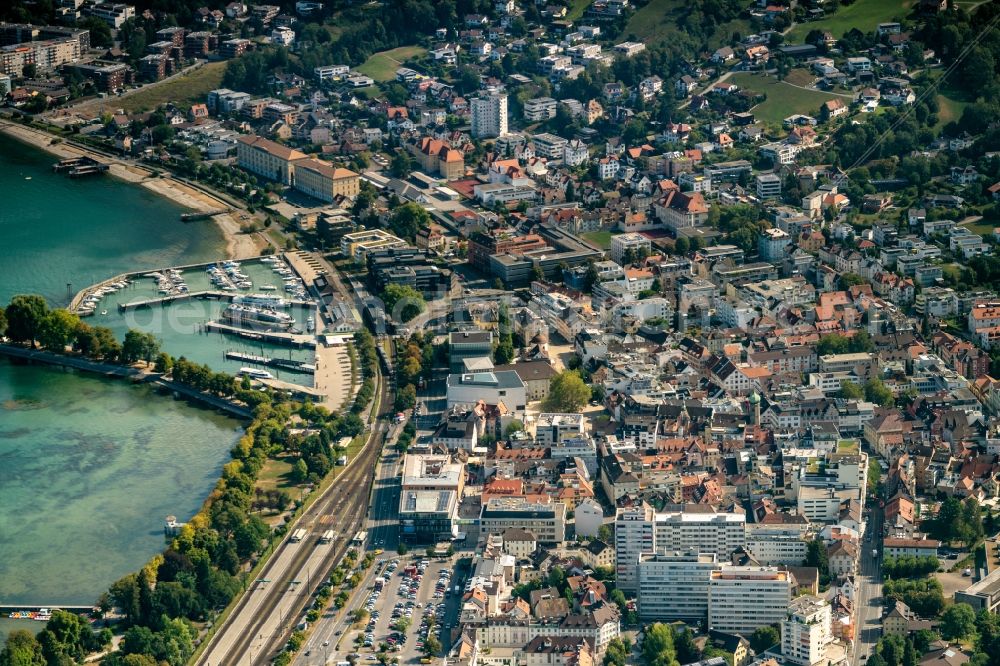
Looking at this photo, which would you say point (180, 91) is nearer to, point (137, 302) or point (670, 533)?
point (137, 302)

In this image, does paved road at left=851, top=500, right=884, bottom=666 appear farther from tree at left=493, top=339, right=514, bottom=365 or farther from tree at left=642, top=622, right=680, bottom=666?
tree at left=493, top=339, right=514, bottom=365

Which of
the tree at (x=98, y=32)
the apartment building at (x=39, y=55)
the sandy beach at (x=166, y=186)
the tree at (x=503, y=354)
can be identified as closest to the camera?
the tree at (x=503, y=354)

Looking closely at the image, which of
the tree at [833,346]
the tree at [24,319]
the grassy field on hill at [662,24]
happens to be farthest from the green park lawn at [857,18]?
the tree at [24,319]

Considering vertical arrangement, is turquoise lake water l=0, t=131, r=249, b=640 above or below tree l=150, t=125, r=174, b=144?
below

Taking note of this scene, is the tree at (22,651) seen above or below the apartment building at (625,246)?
below

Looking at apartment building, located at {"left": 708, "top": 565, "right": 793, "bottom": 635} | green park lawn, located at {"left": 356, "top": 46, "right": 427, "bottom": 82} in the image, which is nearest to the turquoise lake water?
apartment building, located at {"left": 708, "top": 565, "right": 793, "bottom": 635}

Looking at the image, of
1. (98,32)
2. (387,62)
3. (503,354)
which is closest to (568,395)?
(503,354)

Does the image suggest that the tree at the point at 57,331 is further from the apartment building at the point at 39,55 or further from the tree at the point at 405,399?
the apartment building at the point at 39,55
